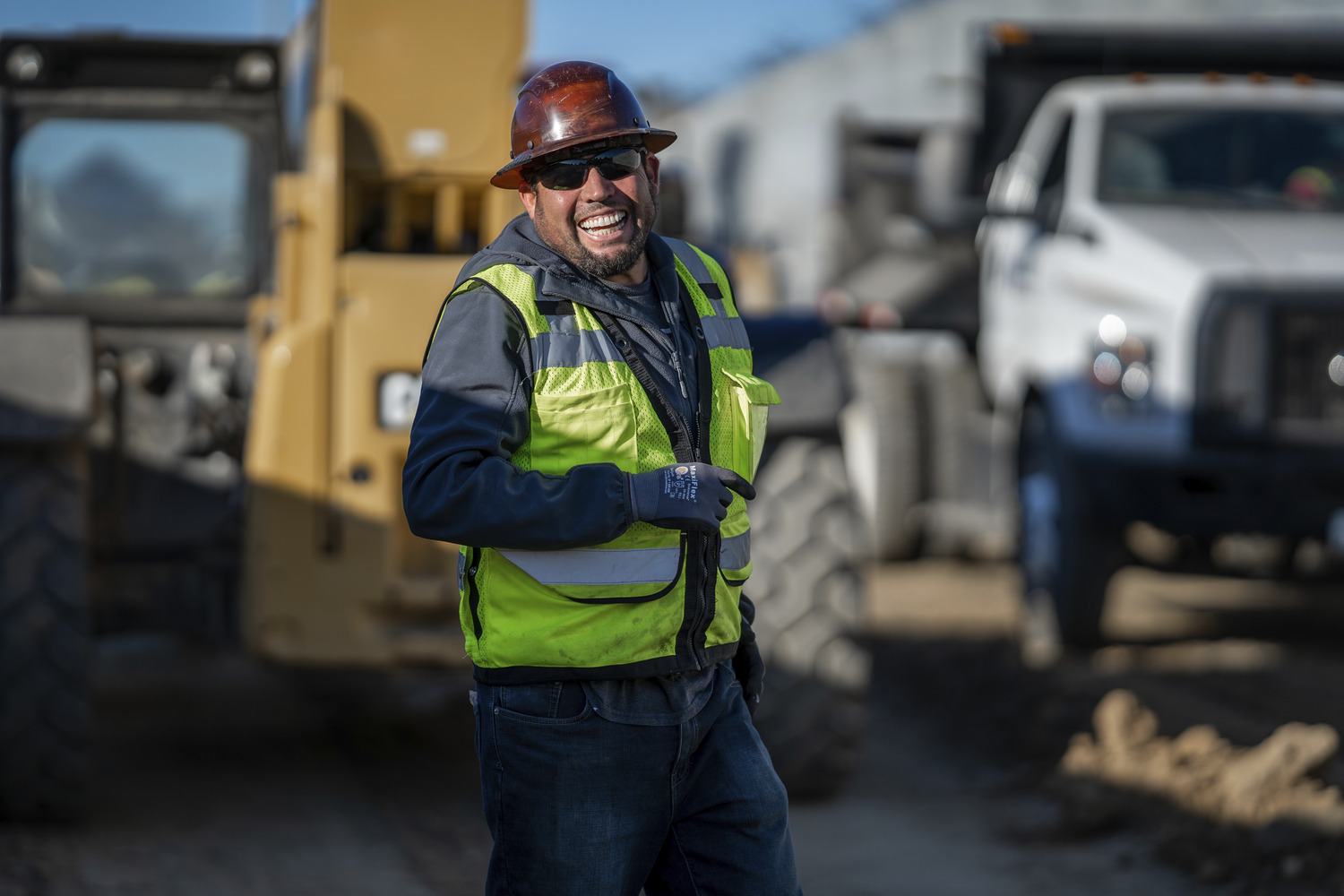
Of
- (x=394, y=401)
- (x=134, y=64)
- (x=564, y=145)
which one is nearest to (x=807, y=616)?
(x=394, y=401)

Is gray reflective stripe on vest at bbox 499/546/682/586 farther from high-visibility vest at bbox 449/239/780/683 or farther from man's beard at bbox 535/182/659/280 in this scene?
man's beard at bbox 535/182/659/280

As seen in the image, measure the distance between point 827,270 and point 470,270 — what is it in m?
8.01

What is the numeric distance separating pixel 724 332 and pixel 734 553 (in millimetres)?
385

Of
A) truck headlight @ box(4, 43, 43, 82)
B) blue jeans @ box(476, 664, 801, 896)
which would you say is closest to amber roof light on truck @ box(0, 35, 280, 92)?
truck headlight @ box(4, 43, 43, 82)

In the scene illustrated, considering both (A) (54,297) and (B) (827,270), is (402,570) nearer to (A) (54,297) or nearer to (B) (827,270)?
(A) (54,297)

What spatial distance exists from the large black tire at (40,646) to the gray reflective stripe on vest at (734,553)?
8.55 ft

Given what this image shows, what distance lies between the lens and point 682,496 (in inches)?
94.0

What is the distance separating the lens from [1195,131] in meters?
7.05

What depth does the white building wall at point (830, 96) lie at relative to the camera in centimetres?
1816

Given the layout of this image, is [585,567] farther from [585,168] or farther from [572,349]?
[585,168]

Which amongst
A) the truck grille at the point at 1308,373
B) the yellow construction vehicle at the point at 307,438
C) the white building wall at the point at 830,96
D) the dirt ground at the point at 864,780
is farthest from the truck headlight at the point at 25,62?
the white building wall at the point at 830,96

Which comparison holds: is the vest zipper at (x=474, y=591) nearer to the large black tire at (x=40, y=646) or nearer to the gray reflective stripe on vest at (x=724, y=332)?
the gray reflective stripe on vest at (x=724, y=332)

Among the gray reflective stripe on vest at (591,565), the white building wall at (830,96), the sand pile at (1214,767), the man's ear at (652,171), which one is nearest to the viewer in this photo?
the gray reflective stripe on vest at (591,565)

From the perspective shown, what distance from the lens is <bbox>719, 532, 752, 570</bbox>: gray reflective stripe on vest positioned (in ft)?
8.59
